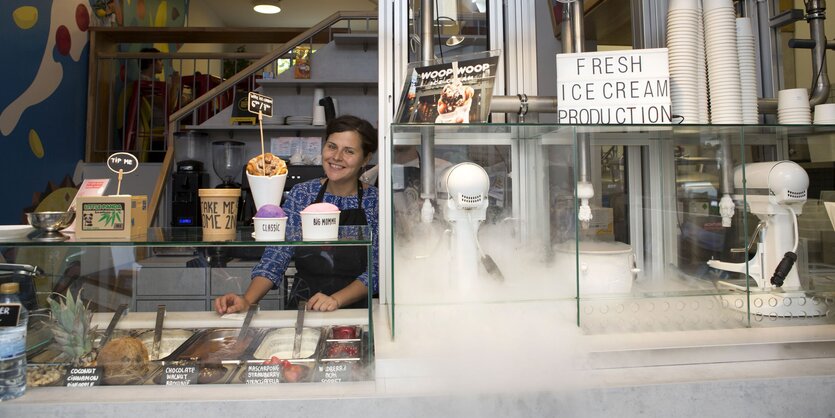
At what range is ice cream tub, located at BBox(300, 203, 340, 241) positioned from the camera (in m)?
1.15

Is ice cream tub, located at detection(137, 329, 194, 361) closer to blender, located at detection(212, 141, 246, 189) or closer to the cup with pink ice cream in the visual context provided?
the cup with pink ice cream

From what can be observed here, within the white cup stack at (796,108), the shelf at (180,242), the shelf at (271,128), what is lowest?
the shelf at (180,242)

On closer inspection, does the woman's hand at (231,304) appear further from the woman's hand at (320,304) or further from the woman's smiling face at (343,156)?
the woman's smiling face at (343,156)

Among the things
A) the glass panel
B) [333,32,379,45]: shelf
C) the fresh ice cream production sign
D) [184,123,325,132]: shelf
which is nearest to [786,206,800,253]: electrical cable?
the fresh ice cream production sign

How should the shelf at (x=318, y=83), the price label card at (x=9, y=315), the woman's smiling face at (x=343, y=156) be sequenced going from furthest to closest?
the shelf at (x=318, y=83)
the woman's smiling face at (x=343, y=156)
the price label card at (x=9, y=315)

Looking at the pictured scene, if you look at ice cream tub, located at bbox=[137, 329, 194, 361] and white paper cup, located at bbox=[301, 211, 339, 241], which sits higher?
white paper cup, located at bbox=[301, 211, 339, 241]

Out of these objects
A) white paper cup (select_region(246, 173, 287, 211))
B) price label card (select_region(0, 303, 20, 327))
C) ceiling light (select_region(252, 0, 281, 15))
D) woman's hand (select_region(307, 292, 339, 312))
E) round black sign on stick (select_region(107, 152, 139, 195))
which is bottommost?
woman's hand (select_region(307, 292, 339, 312))

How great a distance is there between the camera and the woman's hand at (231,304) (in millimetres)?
1316

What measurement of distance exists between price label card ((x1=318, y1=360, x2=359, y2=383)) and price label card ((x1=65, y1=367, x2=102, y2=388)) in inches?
17.9

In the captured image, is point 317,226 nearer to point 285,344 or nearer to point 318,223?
point 318,223

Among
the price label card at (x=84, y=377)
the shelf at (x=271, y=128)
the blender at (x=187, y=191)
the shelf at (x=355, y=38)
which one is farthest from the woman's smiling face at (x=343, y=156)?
the shelf at (x=355, y=38)

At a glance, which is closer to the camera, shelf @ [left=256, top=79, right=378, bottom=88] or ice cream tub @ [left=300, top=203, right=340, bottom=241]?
ice cream tub @ [left=300, top=203, right=340, bottom=241]

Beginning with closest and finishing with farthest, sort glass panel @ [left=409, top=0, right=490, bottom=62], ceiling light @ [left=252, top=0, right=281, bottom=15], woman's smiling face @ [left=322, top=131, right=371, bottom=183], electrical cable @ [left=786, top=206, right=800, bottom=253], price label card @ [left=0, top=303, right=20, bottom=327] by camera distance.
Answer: price label card @ [left=0, top=303, right=20, bottom=327], electrical cable @ [left=786, top=206, right=800, bottom=253], glass panel @ [left=409, top=0, right=490, bottom=62], woman's smiling face @ [left=322, top=131, right=371, bottom=183], ceiling light @ [left=252, top=0, right=281, bottom=15]

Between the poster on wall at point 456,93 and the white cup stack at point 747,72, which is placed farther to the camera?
the white cup stack at point 747,72
